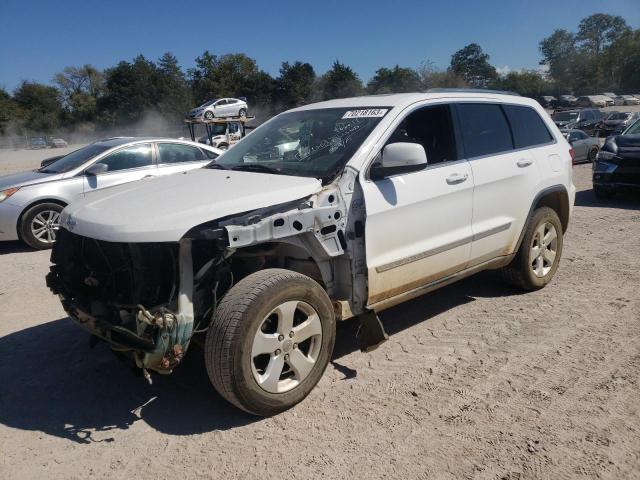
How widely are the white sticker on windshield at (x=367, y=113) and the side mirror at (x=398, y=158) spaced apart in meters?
0.43

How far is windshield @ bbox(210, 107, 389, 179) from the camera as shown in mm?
3557

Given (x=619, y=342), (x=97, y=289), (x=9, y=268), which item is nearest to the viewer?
(x=97, y=289)

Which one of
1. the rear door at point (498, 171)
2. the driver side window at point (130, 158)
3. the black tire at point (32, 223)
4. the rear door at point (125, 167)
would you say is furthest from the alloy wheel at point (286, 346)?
the driver side window at point (130, 158)

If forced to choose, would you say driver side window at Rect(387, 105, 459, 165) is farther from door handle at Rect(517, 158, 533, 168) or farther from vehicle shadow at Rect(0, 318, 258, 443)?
vehicle shadow at Rect(0, 318, 258, 443)

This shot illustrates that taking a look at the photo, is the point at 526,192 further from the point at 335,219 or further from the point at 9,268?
the point at 9,268

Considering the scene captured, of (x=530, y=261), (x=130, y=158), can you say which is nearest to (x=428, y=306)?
(x=530, y=261)

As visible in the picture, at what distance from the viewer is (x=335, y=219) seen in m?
3.26

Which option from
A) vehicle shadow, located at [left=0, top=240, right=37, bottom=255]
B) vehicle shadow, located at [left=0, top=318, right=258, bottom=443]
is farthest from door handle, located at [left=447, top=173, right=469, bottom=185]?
vehicle shadow, located at [left=0, top=240, right=37, bottom=255]

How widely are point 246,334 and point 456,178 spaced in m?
2.12

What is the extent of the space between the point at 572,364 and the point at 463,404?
988 mm

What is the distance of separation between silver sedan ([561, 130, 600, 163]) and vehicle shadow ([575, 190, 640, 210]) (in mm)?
6747

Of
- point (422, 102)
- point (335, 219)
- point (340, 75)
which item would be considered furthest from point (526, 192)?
point (340, 75)

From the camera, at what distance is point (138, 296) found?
290 centimetres

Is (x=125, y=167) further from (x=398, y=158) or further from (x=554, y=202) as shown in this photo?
(x=554, y=202)
